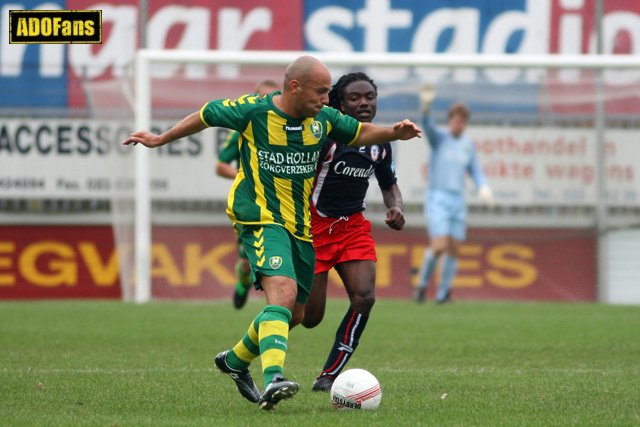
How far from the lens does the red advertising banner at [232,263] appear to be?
17625mm

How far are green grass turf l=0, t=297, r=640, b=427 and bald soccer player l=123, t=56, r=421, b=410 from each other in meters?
0.65

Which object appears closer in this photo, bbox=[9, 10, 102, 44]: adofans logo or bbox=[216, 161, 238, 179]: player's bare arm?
bbox=[9, 10, 102, 44]: adofans logo

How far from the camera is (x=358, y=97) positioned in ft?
26.6

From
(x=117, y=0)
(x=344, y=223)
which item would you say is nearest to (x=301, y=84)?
(x=344, y=223)

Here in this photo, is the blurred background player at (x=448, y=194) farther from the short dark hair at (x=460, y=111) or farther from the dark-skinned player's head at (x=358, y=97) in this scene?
the dark-skinned player's head at (x=358, y=97)

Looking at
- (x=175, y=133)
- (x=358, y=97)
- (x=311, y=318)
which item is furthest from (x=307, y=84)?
(x=311, y=318)

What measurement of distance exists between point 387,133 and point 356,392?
145 cm

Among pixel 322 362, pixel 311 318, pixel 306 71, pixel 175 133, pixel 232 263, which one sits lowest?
pixel 232 263

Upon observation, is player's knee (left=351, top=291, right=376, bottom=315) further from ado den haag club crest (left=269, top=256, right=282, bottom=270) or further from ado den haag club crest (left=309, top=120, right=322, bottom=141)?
ado den haag club crest (left=309, top=120, right=322, bottom=141)

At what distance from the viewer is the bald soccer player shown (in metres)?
6.93

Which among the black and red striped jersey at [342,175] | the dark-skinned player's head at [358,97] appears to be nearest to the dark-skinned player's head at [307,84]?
the dark-skinned player's head at [358,97]

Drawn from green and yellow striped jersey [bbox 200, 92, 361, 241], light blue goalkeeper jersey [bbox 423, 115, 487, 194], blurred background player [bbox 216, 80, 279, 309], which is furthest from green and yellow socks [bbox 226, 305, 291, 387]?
light blue goalkeeper jersey [bbox 423, 115, 487, 194]

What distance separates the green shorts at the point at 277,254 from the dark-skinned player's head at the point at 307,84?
2.31ft

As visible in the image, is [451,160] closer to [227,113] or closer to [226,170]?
[226,170]
